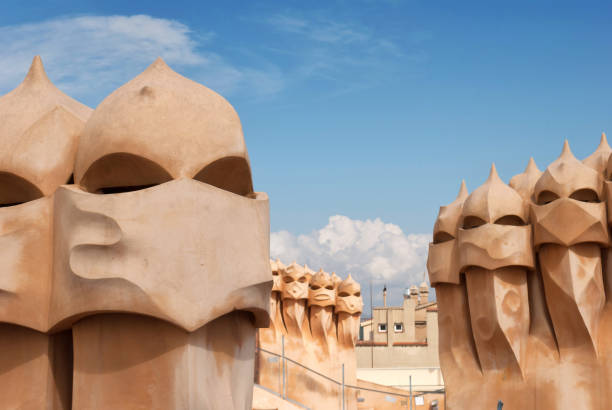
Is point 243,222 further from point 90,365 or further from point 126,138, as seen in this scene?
point 90,365

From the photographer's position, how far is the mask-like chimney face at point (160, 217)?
7.36 m

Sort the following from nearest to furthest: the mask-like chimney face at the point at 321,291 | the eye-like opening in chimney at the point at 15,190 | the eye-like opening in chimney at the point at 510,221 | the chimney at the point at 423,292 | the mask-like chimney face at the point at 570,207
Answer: the eye-like opening in chimney at the point at 15,190
the mask-like chimney face at the point at 570,207
the eye-like opening in chimney at the point at 510,221
the mask-like chimney face at the point at 321,291
the chimney at the point at 423,292

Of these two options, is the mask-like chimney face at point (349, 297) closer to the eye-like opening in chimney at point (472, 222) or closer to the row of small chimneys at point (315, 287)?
the row of small chimneys at point (315, 287)

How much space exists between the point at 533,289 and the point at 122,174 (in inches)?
342

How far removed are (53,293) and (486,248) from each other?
27.5 ft

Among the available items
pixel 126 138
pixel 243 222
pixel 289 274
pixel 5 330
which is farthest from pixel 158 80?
pixel 289 274

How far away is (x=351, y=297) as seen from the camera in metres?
24.5

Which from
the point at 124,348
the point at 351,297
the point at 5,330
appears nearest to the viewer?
the point at 124,348

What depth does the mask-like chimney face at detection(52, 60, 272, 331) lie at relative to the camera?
7.36 metres

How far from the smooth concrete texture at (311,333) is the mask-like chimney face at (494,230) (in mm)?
9494

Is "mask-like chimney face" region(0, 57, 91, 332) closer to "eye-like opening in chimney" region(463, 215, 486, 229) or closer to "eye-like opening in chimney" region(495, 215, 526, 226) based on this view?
"eye-like opening in chimney" region(463, 215, 486, 229)

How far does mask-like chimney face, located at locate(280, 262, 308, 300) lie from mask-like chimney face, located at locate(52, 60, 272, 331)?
14.9 metres

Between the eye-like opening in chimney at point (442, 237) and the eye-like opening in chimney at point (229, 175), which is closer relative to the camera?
the eye-like opening in chimney at point (229, 175)

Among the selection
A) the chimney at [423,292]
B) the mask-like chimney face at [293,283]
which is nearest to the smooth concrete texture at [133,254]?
the mask-like chimney face at [293,283]
